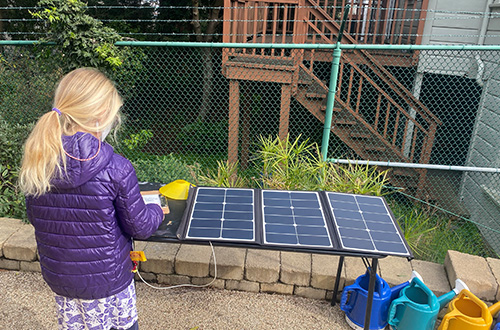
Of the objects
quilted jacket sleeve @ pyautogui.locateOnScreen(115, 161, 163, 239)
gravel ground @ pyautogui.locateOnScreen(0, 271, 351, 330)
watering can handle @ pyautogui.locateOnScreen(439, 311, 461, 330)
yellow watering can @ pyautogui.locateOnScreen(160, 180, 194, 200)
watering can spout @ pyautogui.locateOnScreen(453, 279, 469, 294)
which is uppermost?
quilted jacket sleeve @ pyautogui.locateOnScreen(115, 161, 163, 239)

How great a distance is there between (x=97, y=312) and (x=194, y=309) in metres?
1.12

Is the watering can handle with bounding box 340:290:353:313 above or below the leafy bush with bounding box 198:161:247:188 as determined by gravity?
below

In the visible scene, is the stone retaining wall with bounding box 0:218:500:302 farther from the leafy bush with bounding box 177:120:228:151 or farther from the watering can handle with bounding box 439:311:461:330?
the leafy bush with bounding box 177:120:228:151

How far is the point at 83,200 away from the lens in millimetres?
1794

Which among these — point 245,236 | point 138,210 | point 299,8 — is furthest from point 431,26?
point 138,210

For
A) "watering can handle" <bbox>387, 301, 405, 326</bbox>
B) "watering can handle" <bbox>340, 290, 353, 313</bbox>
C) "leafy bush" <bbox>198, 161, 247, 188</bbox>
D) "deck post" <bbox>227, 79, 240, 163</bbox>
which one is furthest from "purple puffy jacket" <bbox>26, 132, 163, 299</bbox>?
"deck post" <bbox>227, 79, 240, 163</bbox>

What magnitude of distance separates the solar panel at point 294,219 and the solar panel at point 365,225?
108mm

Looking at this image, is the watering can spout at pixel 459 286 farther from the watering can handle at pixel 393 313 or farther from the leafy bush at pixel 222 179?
the leafy bush at pixel 222 179

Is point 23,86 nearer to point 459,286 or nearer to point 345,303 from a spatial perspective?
point 345,303

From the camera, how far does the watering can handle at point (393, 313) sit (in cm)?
277

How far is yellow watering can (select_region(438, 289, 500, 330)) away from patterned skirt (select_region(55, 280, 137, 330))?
6.71 feet

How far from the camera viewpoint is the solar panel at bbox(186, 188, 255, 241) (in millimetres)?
2234

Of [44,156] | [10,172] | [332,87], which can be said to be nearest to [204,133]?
[10,172]

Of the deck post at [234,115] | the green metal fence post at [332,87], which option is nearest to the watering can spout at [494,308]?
the green metal fence post at [332,87]
